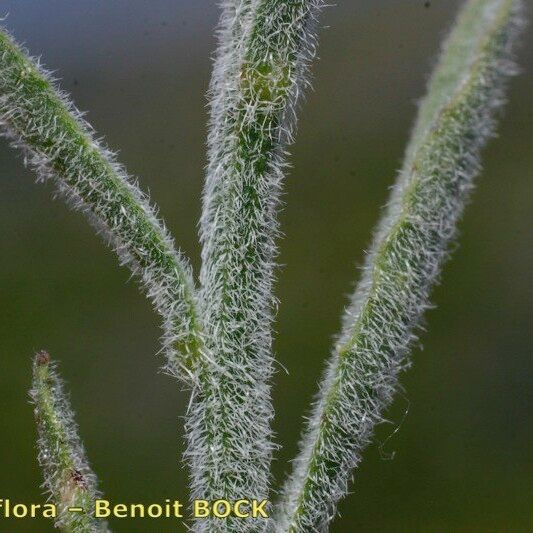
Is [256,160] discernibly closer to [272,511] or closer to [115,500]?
[272,511]

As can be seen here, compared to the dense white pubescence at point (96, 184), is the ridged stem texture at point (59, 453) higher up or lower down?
lower down

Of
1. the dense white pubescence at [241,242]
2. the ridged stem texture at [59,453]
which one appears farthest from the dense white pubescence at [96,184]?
the ridged stem texture at [59,453]

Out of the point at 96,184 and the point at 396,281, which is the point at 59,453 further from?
the point at 396,281

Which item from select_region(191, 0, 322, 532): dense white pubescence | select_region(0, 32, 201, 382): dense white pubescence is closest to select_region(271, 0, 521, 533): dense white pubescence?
select_region(191, 0, 322, 532): dense white pubescence

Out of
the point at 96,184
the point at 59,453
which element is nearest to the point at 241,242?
the point at 96,184

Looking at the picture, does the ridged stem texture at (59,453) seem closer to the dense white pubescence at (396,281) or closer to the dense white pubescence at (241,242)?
the dense white pubescence at (241,242)

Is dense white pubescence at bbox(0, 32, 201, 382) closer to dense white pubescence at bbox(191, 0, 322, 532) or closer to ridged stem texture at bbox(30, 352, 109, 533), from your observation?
dense white pubescence at bbox(191, 0, 322, 532)
